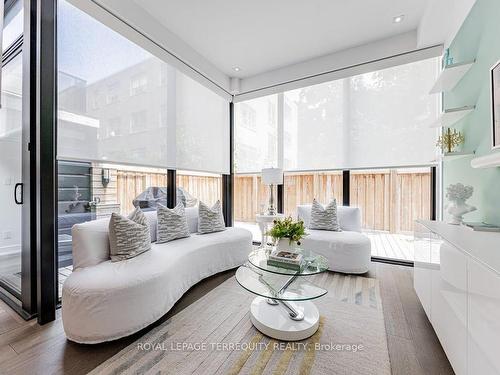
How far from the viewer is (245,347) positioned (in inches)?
63.2

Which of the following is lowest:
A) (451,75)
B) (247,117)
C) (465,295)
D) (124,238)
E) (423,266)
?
(423,266)

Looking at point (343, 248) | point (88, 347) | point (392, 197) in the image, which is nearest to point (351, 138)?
point (392, 197)

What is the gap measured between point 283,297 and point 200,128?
9.59ft

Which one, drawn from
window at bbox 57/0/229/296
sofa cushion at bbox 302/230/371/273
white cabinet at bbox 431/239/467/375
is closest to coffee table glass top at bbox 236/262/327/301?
white cabinet at bbox 431/239/467/375

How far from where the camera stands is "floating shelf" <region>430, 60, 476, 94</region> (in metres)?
2.05

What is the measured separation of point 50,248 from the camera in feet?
6.31

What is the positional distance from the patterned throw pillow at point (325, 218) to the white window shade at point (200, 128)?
1876 millimetres

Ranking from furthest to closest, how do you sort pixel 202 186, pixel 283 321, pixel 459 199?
pixel 202 186 → pixel 459 199 → pixel 283 321

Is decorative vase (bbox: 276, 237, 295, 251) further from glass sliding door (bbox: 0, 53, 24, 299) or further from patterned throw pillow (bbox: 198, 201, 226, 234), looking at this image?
glass sliding door (bbox: 0, 53, 24, 299)

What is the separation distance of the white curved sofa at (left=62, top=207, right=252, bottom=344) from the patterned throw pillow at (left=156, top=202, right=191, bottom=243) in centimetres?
19

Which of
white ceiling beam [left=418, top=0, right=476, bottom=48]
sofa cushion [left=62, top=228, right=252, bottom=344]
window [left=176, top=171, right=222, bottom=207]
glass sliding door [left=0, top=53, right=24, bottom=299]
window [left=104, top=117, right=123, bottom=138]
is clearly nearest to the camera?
sofa cushion [left=62, top=228, right=252, bottom=344]

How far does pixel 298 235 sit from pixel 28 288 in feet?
7.84

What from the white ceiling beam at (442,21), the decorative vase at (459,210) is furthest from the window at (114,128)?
the white ceiling beam at (442,21)

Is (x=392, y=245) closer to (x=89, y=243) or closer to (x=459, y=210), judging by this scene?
(x=459, y=210)
